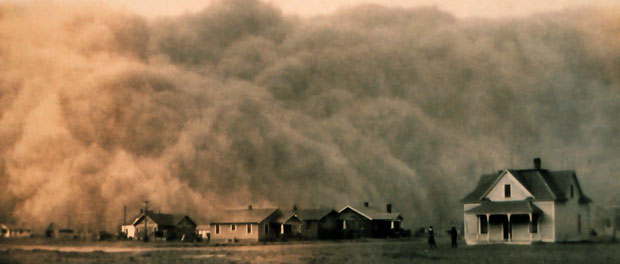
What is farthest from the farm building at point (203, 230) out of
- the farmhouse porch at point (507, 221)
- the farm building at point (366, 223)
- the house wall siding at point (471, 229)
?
the farmhouse porch at point (507, 221)

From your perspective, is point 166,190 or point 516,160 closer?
point 516,160

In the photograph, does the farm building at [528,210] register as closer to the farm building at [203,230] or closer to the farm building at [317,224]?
the farm building at [317,224]

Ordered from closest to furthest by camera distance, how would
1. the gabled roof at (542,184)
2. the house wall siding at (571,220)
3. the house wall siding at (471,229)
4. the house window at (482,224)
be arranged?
the house wall siding at (571,220) < the gabled roof at (542,184) < the house window at (482,224) < the house wall siding at (471,229)

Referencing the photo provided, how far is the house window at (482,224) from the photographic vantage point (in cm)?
4950

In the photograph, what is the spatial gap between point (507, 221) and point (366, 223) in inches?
951

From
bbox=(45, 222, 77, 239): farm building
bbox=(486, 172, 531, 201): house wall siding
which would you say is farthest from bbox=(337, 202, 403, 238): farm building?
bbox=(45, 222, 77, 239): farm building

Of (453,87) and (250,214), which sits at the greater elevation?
(453,87)

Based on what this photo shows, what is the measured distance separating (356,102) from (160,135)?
98.8ft

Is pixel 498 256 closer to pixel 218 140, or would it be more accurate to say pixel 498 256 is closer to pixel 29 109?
pixel 218 140

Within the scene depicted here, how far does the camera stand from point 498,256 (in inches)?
1324

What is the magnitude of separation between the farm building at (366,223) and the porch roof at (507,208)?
22623 mm

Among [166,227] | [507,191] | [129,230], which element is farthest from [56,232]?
[507,191]

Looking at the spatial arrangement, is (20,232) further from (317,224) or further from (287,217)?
(317,224)

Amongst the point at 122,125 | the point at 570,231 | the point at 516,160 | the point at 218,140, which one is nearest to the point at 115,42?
the point at 122,125
